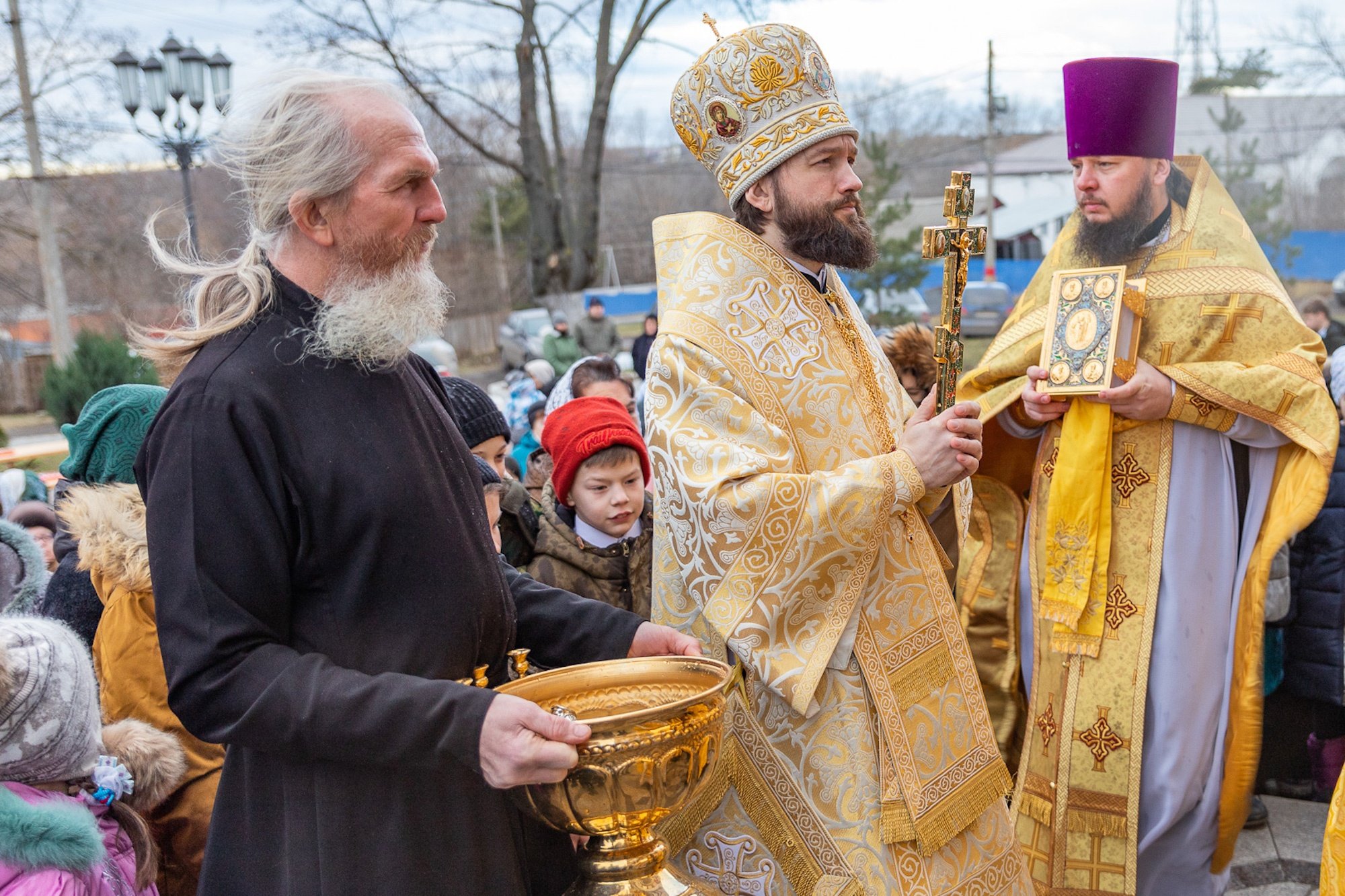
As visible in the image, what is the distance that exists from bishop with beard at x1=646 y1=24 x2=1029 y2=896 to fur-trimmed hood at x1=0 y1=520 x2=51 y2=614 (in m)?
2.18

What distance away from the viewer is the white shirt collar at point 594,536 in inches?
135

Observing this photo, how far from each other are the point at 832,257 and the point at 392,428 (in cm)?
121

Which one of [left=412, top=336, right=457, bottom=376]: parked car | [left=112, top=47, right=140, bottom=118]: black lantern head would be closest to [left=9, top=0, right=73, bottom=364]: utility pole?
[left=412, top=336, right=457, bottom=376]: parked car

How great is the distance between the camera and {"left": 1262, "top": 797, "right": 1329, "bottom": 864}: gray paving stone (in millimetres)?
4082

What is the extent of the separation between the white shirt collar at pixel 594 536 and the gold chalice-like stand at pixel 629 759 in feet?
4.66

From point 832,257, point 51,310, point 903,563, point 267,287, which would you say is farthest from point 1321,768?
point 51,310

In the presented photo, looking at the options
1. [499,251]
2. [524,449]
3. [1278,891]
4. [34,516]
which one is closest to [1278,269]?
[499,251]

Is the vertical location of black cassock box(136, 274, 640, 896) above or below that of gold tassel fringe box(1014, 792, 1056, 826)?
above

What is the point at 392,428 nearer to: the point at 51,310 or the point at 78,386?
the point at 78,386

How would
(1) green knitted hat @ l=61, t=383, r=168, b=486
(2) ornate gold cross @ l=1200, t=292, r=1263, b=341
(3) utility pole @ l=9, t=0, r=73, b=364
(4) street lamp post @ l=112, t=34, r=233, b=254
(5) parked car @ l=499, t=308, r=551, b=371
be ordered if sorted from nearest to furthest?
(1) green knitted hat @ l=61, t=383, r=168, b=486
(2) ornate gold cross @ l=1200, t=292, r=1263, b=341
(4) street lamp post @ l=112, t=34, r=233, b=254
(3) utility pole @ l=9, t=0, r=73, b=364
(5) parked car @ l=499, t=308, r=551, b=371

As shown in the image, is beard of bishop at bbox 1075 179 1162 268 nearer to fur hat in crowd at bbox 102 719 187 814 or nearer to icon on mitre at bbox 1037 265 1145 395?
icon on mitre at bbox 1037 265 1145 395

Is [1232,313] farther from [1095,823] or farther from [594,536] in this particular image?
[594,536]

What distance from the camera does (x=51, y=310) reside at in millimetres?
17484

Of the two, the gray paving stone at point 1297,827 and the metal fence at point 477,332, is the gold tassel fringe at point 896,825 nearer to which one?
the gray paving stone at point 1297,827
